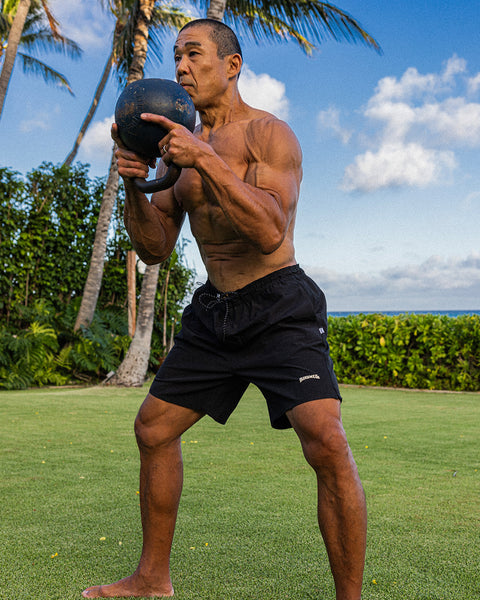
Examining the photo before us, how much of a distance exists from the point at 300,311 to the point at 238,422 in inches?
195

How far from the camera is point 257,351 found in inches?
86.6

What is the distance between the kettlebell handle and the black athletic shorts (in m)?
0.54

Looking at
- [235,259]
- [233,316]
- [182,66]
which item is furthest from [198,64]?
[233,316]

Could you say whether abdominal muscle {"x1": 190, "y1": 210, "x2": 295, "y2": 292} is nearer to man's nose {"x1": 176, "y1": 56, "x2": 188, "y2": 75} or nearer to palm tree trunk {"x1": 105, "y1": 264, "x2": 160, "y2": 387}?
man's nose {"x1": 176, "y1": 56, "x2": 188, "y2": 75}

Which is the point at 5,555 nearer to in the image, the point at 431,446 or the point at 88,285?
the point at 431,446

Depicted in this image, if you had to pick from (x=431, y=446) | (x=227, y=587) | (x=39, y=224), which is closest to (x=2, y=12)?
(x=39, y=224)

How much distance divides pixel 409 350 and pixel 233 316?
10.0m

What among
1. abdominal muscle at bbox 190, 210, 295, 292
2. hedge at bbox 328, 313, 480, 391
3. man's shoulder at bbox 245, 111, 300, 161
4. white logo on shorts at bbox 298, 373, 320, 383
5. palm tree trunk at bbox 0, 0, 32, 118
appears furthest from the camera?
palm tree trunk at bbox 0, 0, 32, 118

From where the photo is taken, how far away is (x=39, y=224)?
11.7m

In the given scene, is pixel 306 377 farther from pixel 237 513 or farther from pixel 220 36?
pixel 237 513

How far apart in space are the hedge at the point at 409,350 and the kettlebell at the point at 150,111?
10.00 metres

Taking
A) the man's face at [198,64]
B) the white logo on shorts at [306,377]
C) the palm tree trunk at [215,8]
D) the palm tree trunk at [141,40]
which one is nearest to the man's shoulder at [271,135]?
the man's face at [198,64]

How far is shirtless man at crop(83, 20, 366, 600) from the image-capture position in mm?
1953

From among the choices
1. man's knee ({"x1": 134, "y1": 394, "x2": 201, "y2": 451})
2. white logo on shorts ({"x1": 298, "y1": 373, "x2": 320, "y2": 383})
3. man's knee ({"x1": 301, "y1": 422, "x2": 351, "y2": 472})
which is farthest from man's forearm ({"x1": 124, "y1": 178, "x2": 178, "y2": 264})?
man's knee ({"x1": 301, "y1": 422, "x2": 351, "y2": 472})
